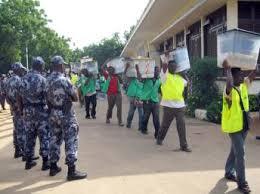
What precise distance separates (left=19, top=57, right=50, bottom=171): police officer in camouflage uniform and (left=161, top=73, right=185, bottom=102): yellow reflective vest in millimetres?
2703

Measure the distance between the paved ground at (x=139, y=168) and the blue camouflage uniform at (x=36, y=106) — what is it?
0.64m

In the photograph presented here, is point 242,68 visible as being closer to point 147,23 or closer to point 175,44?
point 175,44

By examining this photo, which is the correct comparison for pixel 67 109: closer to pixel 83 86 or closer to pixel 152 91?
pixel 152 91

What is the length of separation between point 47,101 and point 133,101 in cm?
609

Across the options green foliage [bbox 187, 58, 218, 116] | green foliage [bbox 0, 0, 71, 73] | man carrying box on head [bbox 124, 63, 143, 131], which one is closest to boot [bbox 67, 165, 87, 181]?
man carrying box on head [bbox 124, 63, 143, 131]

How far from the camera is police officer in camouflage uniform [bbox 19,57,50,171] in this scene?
27.9 feet

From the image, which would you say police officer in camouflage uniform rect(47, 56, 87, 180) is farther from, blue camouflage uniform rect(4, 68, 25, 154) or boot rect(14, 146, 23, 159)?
boot rect(14, 146, 23, 159)

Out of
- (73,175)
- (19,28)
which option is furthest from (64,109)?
(19,28)

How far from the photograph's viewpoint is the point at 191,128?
13695 millimetres

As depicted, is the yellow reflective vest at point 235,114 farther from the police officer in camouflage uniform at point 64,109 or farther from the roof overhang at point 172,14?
the roof overhang at point 172,14

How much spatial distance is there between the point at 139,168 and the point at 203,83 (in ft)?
28.1

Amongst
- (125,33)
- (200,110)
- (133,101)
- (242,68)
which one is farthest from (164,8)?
(125,33)

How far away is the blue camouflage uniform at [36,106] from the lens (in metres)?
8.51

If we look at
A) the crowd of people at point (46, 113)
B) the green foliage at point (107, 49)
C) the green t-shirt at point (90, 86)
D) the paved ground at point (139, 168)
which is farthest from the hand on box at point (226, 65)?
the green foliage at point (107, 49)
